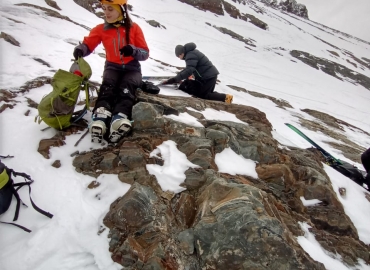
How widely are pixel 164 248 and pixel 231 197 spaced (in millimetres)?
838

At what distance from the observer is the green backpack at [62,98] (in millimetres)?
3533

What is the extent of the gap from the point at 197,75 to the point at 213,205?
4976mm

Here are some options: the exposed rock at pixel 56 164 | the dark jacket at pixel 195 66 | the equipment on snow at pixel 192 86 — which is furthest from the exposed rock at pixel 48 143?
the equipment on snow at pixel 192 86

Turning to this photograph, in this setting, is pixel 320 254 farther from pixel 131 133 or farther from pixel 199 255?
pixel 131 133

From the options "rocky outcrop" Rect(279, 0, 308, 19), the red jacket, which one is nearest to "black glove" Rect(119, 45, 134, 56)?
the red jacket

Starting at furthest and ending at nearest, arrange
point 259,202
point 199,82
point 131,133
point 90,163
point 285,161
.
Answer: point 199,82
point 285,161
point 131,133
point 90,163
point 259,202

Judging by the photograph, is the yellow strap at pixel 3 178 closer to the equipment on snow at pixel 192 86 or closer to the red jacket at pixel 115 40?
the red jacket at pixel 115 40

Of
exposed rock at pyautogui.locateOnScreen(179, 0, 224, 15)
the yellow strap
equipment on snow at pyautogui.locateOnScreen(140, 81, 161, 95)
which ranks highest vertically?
exposed rock at pyautogui.locateOnScreen(179, 0, 224, 15)

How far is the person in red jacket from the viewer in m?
3.68

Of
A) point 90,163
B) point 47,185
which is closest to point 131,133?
point 90,163

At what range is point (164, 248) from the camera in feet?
7.83

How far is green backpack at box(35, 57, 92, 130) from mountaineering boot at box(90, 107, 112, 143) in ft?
1.35

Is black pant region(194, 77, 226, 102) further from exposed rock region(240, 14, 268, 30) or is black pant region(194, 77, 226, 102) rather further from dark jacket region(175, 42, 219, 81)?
exposed rock region(240, 14, 268, 30)

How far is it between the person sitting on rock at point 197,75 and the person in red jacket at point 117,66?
2452 millimetres
